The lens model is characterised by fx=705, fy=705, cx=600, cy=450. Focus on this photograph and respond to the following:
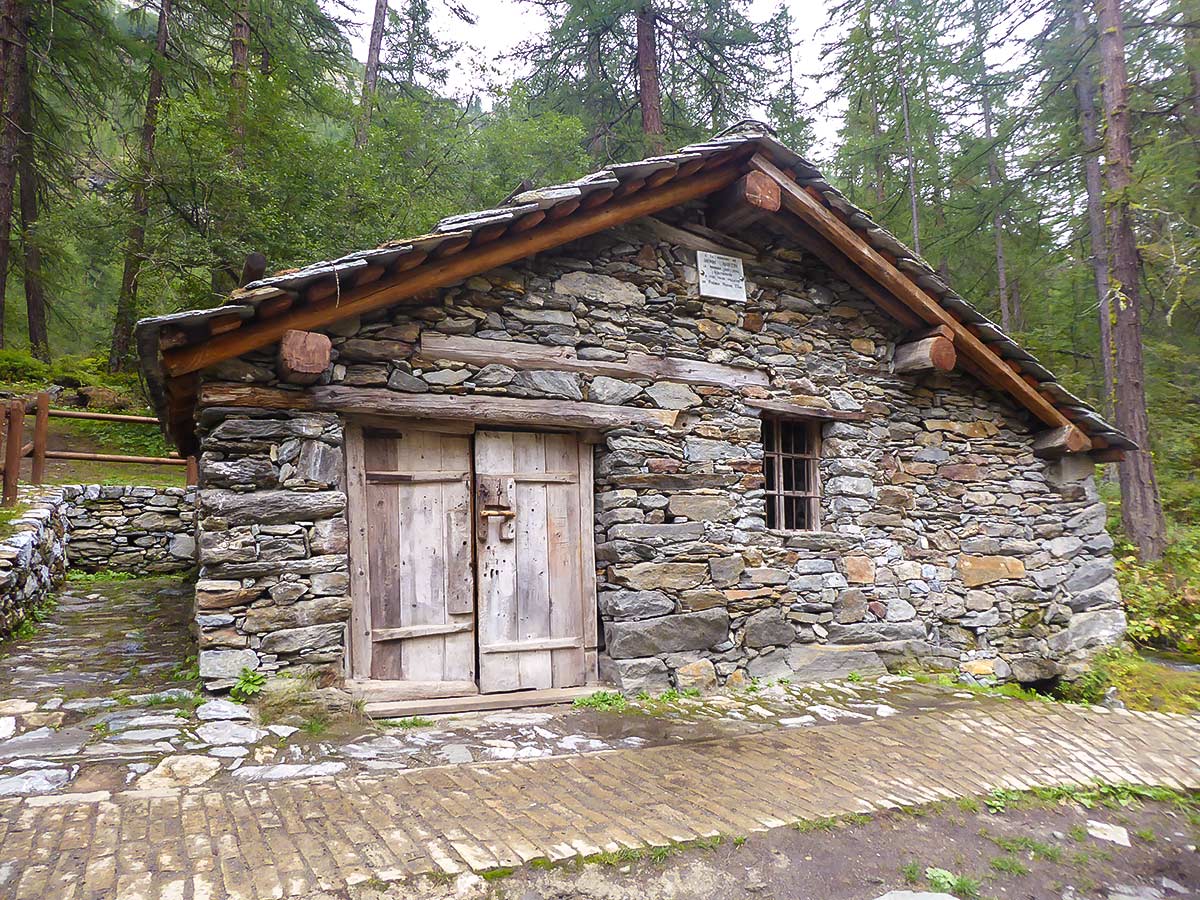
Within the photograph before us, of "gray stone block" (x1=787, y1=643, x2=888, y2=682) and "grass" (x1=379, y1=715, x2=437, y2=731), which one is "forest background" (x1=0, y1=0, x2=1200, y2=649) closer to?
"gray stone block" (x1=787, y1=643, x2=888, y2=682)

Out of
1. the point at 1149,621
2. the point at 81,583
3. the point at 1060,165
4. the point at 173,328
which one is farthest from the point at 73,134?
the point at 1149,621

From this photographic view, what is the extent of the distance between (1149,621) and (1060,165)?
701cm

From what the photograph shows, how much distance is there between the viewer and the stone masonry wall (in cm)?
428

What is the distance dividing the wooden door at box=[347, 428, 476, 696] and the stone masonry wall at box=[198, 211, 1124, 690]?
1.04 feet

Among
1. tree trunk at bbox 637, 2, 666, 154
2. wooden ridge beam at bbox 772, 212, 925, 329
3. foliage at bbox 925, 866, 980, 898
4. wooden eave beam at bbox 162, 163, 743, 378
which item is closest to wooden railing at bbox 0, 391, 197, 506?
wooden eave beam at bbox 162, 163, 743, 378

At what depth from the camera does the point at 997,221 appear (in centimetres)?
1417

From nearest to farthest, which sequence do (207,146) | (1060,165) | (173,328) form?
(173,328) → (207,146) → (1060,165)

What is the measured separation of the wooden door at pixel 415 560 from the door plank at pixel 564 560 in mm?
624

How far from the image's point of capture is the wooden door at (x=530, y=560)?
5148 millimetres

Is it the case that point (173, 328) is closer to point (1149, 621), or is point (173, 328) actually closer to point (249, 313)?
point (249, 313)

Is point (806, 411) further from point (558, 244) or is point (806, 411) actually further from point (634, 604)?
point (558, 244)

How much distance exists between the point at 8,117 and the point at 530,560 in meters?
12.6

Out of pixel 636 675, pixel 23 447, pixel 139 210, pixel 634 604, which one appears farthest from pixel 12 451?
pixel 139 210

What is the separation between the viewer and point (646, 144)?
12.2 metres
